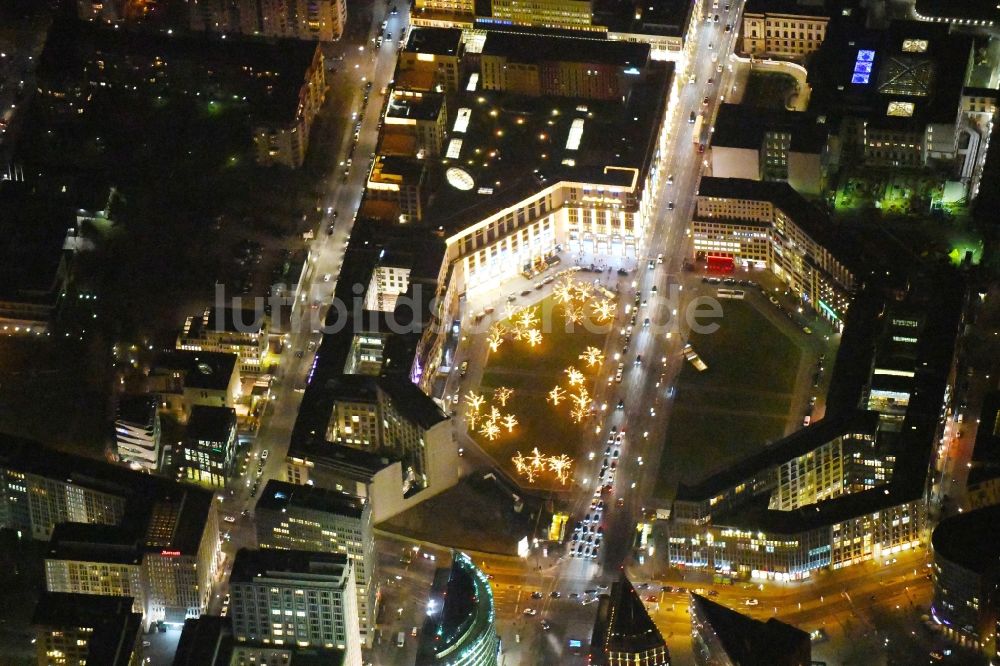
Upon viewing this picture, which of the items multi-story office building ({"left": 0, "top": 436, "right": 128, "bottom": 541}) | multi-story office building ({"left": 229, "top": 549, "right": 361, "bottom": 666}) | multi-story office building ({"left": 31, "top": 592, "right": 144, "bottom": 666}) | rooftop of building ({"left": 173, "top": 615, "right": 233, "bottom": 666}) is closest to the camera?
multi-story office building ({"left": 229, "top": 549, "right": 361, "bottom": 666})

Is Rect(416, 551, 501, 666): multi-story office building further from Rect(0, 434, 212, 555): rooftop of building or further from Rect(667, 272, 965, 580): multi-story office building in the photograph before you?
Rect(0, 434, 212, 555): rooftop of building

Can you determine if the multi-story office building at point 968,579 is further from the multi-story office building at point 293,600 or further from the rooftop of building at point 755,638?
the multi-story office building at point 293,600

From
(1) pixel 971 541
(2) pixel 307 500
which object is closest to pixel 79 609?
(2) pixel 307 500

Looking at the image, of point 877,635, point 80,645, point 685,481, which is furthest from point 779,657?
point 80,645

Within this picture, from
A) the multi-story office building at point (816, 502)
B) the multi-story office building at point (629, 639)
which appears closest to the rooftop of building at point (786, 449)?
the multi-story office building at point (816, 502)

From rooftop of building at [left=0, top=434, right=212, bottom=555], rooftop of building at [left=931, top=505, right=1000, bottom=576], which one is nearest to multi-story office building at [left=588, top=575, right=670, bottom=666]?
rooftop of building at [left=931, top=505, right=1000, bottom=576]

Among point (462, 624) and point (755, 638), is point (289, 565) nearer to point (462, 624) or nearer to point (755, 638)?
point (462, 624)
